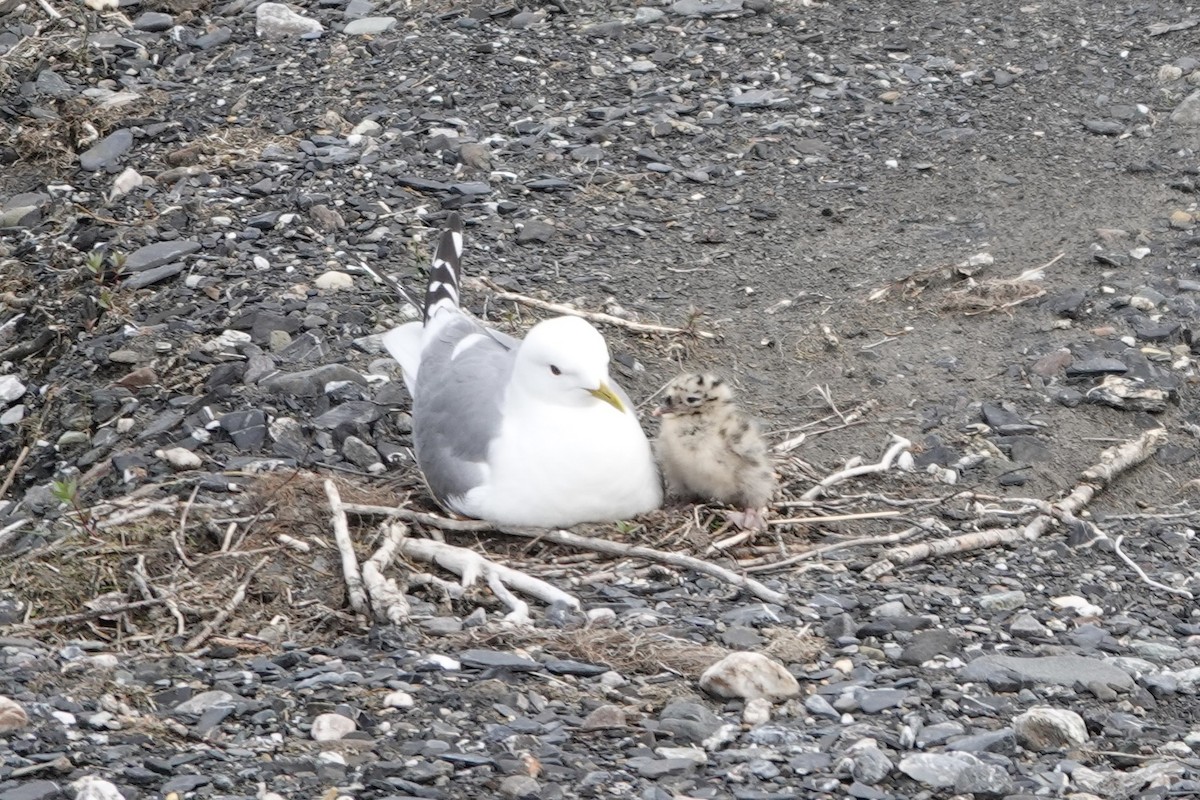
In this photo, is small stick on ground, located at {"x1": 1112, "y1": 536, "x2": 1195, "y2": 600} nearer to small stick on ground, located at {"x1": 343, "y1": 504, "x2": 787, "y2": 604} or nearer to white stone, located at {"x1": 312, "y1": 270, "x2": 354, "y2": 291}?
small stick on ground, located at {"x1": 343, "y1": 504, "x2": 787, "y2": 604}

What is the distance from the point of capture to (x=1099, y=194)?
7.50 m

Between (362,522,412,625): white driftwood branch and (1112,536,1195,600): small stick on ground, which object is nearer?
(362,522,412,625): white driftwood branch

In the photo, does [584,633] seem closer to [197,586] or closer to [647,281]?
[197,586]

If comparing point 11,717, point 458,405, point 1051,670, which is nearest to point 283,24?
point 458,405

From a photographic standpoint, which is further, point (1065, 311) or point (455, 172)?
point (455, 172)

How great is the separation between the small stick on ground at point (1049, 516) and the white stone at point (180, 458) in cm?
229

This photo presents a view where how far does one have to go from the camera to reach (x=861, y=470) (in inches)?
218

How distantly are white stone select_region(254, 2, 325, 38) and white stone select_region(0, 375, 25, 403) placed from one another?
10.3 ft

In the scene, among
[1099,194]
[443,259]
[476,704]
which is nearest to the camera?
[476,704]

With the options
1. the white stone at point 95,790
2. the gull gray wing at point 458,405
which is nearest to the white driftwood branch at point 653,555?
the gull gray wing at point 458,405

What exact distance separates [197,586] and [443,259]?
1869 mm

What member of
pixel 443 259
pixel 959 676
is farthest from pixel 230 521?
pixel 959 676

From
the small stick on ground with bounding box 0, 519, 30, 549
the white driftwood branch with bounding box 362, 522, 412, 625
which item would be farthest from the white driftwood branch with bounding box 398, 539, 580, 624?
the small stick on ground with bounding box 0, 519, 30, 549

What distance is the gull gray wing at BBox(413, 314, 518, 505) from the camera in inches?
203
